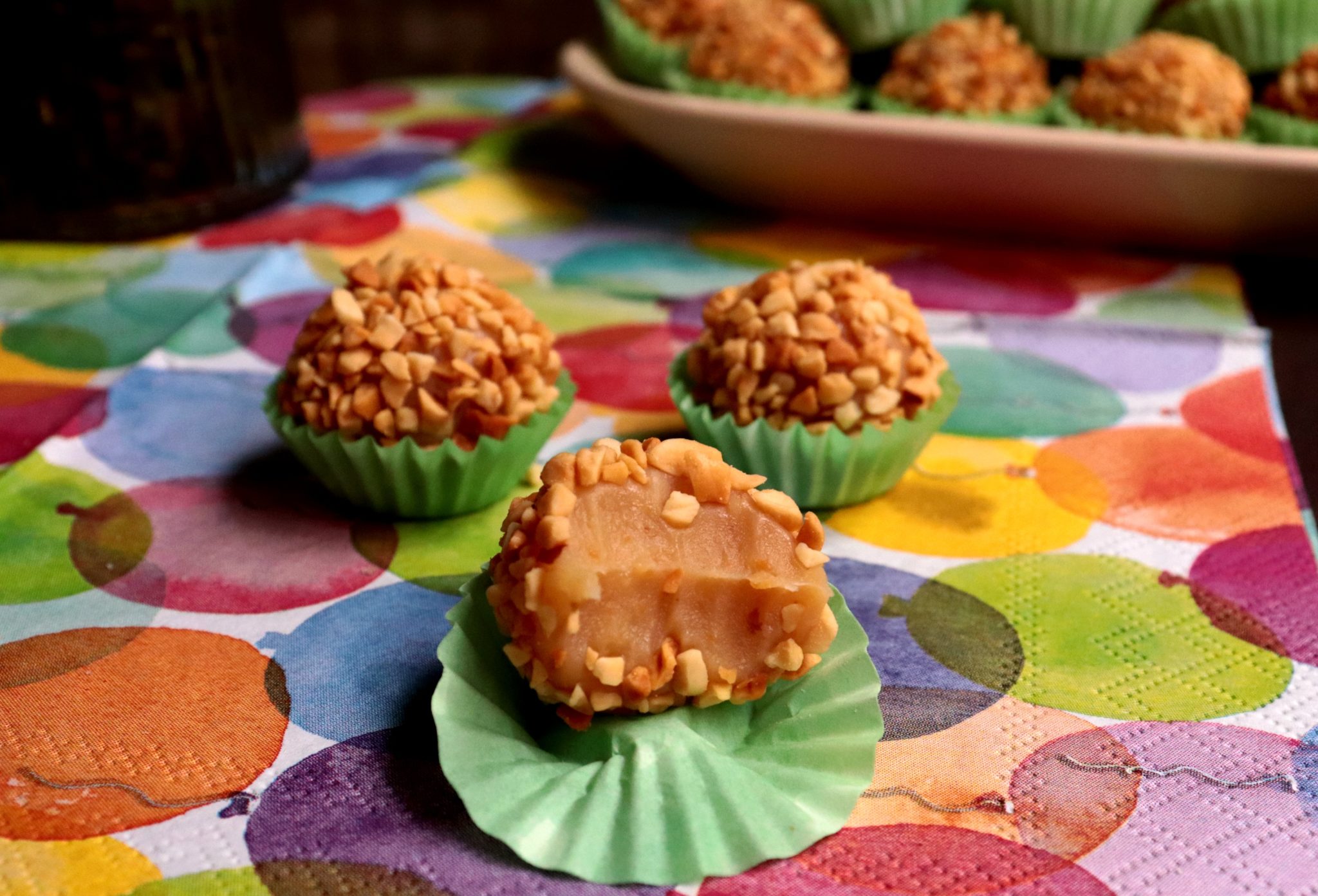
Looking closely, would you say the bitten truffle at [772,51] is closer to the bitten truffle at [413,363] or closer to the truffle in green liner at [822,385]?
the truffle in green liner at [822,385]

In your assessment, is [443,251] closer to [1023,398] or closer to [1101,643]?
[1023,398]

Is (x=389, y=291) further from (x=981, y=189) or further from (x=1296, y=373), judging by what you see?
(x=1296, y=373)

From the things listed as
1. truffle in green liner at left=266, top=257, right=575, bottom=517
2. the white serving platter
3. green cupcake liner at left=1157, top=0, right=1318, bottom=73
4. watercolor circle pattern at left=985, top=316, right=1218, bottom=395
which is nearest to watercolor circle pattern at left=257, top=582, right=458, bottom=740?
truffle in green liner at left=266, top=257, right=575, bottom=517

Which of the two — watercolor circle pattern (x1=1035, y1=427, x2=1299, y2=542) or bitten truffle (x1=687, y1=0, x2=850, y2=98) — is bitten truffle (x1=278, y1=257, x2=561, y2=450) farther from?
bitten truffle (x1=687, y1=0, x2=850, y2=98)

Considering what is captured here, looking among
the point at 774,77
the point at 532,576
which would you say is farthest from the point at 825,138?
the point at 532,576

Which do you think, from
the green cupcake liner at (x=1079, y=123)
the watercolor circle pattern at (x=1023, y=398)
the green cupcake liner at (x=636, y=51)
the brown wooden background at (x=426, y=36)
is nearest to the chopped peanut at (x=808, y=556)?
the watercolor circle pattern at (x=1023, y=398)

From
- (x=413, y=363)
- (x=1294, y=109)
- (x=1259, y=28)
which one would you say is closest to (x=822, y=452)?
(x=413, y=363)
